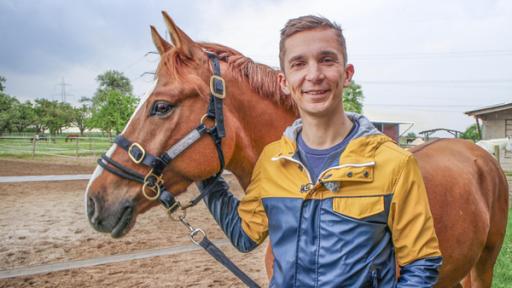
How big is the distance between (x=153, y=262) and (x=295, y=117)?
11.3ft

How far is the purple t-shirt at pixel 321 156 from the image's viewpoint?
1329mm

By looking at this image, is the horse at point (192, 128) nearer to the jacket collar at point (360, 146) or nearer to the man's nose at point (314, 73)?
the jacket collar at point (360, 146)

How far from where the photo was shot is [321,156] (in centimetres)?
137

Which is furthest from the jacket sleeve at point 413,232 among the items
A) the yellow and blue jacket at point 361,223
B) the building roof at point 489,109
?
the building roof at point 489,109

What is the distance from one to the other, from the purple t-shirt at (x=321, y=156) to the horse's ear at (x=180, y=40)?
687mm

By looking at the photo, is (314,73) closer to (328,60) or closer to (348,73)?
(328,60)

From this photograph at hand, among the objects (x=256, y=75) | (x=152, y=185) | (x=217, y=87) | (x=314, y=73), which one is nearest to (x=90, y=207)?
(x=152, y=185)

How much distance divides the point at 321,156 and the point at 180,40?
0.82m

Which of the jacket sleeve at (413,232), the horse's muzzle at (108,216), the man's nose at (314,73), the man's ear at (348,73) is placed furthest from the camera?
the horse's muzzle at (108,216)

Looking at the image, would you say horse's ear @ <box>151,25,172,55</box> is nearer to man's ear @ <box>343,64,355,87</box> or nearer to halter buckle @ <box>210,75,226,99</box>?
halter buckle @ <box>210,75,226,99</box>

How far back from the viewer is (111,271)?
4215 millimetres

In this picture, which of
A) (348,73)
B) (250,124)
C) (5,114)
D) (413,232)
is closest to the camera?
(413,232)

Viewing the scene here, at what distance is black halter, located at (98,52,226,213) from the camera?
155 cm

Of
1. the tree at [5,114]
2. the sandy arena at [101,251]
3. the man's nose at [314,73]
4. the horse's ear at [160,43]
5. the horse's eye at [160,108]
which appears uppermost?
the tree at [5,114]
